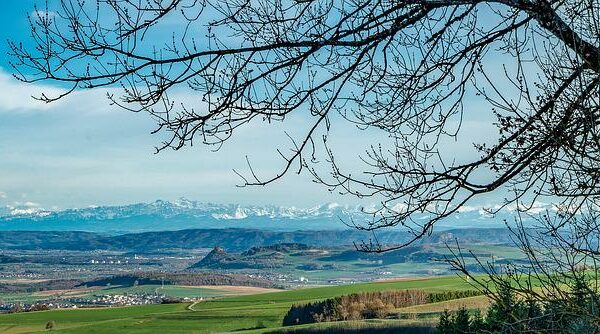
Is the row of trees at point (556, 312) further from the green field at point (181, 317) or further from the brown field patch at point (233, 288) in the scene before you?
the brown field patch at point (233, 288)

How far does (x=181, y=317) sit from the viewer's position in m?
79.6

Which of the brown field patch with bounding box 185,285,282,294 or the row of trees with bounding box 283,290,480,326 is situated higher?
the brown field patch with bounding box 185,285,282,294

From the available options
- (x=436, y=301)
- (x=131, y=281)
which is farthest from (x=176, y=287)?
(x=436, y=301)

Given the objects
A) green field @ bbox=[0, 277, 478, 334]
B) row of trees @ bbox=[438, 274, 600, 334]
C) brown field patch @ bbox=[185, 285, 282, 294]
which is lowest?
green field @ bbox=[0, 277, 478, 334]

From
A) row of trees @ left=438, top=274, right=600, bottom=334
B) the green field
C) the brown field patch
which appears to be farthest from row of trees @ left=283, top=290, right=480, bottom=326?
the brown field patch

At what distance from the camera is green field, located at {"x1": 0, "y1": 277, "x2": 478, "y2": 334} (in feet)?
236

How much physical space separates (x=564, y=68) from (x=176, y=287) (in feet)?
510

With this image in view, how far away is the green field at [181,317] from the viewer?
236ft

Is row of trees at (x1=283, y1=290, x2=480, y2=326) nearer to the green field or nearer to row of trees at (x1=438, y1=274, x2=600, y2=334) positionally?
the green field

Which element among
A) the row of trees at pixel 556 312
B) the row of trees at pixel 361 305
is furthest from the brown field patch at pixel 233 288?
the row of trees at pixel 556 312

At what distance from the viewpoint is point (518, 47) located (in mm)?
4656

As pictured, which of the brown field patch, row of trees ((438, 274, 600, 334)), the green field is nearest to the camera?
row of trees ((438, 274, 600, 334))

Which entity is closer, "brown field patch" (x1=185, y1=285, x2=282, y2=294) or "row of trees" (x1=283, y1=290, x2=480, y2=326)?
"row of trees" (x1=283, y1=290, x2=480, y2=326)

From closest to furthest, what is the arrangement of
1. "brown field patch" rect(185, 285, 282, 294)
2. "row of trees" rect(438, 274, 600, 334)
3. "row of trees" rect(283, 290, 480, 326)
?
1. "row of trees" rect(438, 274, 600, 334)
2. "row of trees" rect(283, 290, 480, 326)
3. "brown field patch" rect(185, 285, 282, 294)
